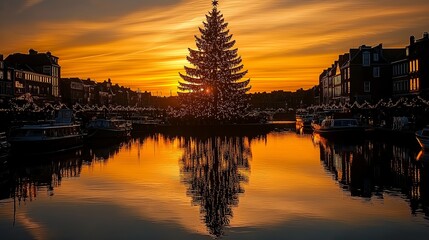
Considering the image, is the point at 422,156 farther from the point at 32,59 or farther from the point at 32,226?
the point at 32,59

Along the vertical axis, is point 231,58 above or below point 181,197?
above

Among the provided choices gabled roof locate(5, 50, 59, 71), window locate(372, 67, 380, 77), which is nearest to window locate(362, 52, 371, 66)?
window locate(372, 67, 380, 77)

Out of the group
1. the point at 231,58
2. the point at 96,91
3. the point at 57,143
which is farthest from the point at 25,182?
the point at 96,91

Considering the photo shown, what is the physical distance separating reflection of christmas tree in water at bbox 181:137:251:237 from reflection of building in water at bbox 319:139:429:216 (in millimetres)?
5798

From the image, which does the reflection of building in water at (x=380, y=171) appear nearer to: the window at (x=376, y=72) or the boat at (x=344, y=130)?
the boat at (x=344, y=130)

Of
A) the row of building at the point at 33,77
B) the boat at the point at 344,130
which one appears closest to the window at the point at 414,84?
the boat at the point at 344,130

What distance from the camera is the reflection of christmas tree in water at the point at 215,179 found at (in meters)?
20.8

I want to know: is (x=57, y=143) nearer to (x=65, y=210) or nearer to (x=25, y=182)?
(x=25, y=182)

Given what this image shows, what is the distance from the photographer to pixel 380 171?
32812mm

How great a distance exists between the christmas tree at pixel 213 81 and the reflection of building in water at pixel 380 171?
32.6 metres

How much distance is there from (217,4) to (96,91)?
377ft

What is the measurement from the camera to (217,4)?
8244 centimetres

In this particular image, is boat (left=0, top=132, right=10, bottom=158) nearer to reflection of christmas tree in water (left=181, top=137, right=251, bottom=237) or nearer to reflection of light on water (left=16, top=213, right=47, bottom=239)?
reflection of christmas tree in water (left=181, top=137, right=251, bottom=237)

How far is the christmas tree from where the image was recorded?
8019cm
